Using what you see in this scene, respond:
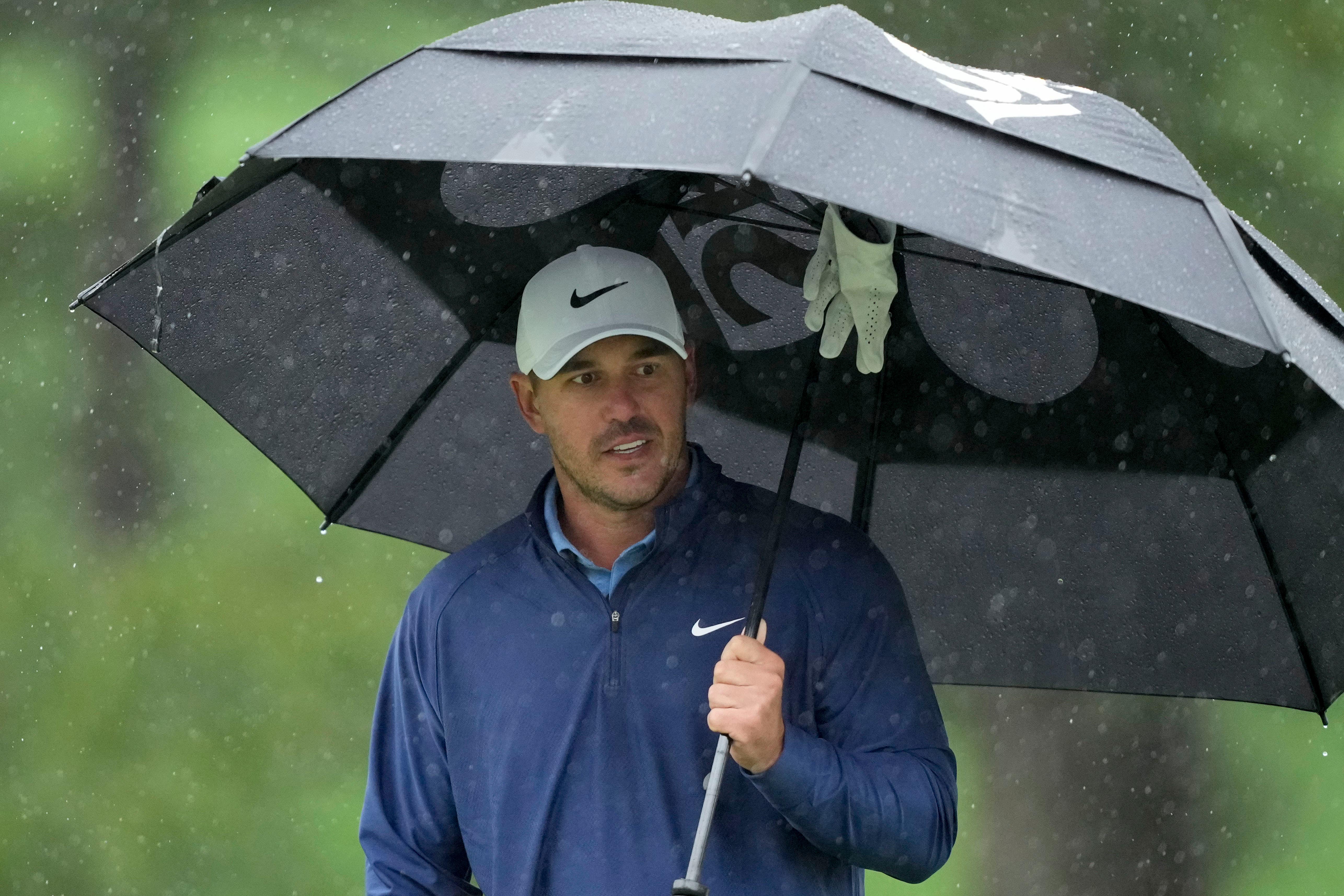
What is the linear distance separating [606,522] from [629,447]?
0.52 feet

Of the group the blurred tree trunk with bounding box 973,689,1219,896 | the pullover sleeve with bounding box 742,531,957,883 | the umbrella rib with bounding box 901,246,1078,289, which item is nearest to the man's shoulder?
the pullover sleeve with bounding box 742,531,957,883

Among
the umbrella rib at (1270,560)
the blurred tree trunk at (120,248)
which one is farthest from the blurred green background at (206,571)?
the umbrella rib at (1270,560)

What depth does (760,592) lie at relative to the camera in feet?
8.05

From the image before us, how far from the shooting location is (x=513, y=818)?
2.54 meters

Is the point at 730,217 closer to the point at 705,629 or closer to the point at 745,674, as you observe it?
the point at 705,629

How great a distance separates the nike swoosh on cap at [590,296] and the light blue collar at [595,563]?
0.31m

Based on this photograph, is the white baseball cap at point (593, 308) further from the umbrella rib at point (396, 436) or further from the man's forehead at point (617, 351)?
the umbrella rib at point (396, 436)

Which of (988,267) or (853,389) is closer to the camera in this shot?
(988,267)

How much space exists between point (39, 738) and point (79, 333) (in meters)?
1.93

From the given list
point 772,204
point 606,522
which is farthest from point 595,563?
point 772,204

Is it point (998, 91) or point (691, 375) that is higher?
point (998, 91)

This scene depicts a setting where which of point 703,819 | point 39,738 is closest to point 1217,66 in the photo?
point 703,819

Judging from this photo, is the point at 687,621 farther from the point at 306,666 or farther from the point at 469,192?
the point at 306,666

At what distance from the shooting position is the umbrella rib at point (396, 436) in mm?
3021
